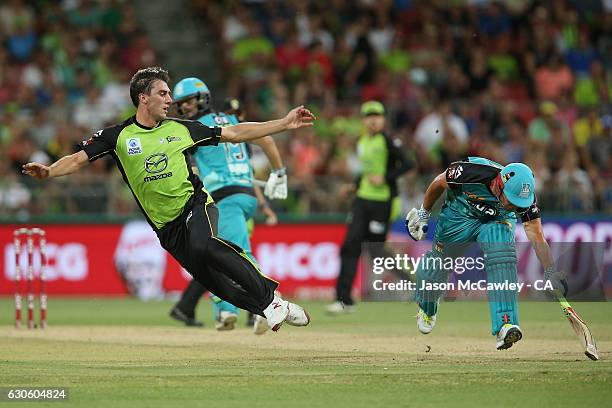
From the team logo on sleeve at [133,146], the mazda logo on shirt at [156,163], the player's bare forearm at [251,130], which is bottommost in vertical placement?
the mazda logo on shirt at [156,163]

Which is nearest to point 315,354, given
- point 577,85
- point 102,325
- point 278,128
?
point 278,128

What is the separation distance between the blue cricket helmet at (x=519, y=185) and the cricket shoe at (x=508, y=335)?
111 centimetres

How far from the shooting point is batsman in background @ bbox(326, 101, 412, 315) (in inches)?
707

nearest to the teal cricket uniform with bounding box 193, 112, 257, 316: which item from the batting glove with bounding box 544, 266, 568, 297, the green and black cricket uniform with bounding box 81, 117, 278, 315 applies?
the green and black cricket uniform with bounding box 81, 117, 278, 315

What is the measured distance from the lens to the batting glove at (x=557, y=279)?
440 inches

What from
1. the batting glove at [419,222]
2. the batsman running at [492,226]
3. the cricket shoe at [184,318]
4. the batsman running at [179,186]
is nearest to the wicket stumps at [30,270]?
the cricket shoe at [184,318]

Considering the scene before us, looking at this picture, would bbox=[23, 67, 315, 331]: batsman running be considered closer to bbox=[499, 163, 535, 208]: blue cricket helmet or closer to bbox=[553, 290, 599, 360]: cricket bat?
bbox=[499, 163, 535, 208]: blue cricket helmet

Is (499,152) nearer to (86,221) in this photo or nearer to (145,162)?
(86,221)

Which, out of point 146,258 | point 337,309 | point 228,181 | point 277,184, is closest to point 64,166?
point 228,181

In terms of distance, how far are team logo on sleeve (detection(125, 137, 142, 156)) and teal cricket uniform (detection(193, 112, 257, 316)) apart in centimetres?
305

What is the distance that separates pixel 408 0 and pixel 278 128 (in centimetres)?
1683

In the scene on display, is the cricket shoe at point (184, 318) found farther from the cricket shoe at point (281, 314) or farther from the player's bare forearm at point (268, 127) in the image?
the player's bare forearm at point (268, 127)

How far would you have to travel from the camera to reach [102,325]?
16016 mm

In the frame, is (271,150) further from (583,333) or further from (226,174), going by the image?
(583,333)
